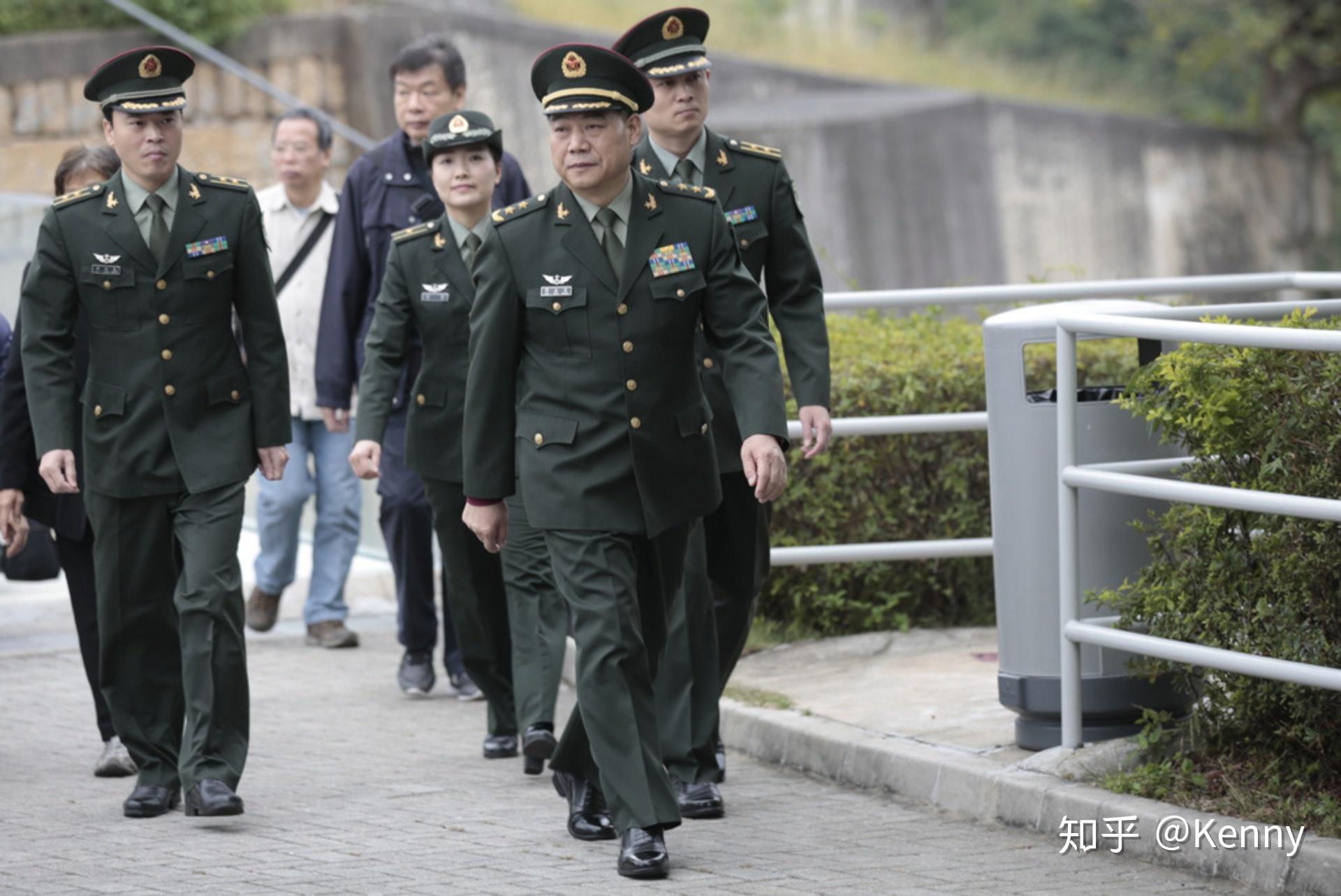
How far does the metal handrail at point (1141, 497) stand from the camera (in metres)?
5.24

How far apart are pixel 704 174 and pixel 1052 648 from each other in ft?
5.42

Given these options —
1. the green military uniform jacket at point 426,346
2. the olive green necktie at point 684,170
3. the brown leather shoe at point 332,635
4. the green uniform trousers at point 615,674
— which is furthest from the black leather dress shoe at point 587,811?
the brown leather shoe at point 332,635

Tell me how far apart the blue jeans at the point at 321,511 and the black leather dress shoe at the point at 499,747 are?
7.90 ft

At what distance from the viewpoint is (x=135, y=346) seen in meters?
6.32

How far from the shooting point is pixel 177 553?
257 inches

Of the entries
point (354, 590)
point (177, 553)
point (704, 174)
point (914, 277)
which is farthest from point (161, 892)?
point (914, 277)

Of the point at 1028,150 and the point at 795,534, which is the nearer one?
the point at 795,534

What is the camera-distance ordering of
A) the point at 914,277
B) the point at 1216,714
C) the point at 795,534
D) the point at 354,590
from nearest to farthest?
the point at 1216,714, the point at 795,534, the point at 354,590, the point at 914,277

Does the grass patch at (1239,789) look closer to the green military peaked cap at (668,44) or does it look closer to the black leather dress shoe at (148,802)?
the green military peaked cap at (668,44)

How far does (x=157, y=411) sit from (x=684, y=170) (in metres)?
1.62

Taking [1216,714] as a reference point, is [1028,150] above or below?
above

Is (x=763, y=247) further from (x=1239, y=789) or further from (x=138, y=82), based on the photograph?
(x=1239, y=789)

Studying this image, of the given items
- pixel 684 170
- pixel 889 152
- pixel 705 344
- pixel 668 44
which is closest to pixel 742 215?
pixel 684 170

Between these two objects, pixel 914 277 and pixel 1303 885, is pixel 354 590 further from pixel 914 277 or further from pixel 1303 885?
pixel 914 277
